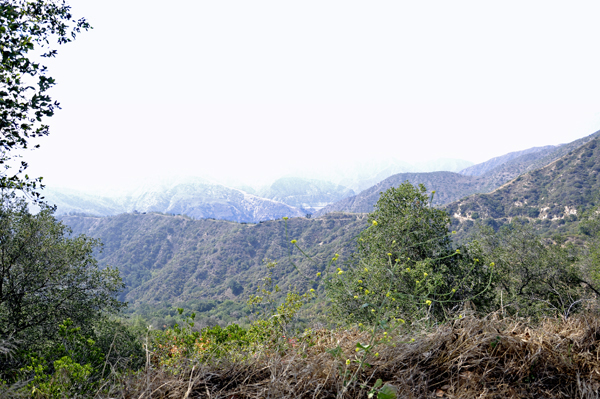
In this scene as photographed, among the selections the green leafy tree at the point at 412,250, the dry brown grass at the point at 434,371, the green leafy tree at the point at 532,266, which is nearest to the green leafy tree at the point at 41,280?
the dry brown grass at the point at 434,371

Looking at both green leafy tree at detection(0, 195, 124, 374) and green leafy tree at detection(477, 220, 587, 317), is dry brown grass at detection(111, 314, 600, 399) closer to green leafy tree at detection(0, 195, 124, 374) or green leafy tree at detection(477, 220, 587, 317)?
green leafy tree at detection(0, 195, 124, 374)

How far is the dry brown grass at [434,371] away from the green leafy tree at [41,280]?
8468 mm

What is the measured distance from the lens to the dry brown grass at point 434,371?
228cm

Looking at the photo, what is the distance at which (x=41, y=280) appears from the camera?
946cm

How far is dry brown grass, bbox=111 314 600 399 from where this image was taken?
2.28 metres

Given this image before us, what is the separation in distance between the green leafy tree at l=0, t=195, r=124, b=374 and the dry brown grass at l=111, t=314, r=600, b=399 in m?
8.47

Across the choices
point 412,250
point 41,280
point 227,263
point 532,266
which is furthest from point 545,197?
point 227,263

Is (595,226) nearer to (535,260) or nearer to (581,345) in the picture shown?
(535,260)

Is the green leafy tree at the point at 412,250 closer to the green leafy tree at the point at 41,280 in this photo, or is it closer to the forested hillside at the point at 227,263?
the green leafy tree at the point at 41,280

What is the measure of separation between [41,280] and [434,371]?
12.0 m

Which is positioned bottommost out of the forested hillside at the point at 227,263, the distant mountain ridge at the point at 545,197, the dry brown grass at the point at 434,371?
the forested hillside at the point at 227,263

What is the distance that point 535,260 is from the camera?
19422 mm

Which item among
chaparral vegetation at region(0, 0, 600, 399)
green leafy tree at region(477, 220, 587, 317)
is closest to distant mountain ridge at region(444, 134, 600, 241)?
green leafy tree at region(477, 220, 587, 317)

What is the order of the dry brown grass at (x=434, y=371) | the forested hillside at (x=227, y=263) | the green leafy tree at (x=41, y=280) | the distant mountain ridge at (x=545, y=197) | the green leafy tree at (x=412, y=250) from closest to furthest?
the dry brown grass at (x=434, y=371)
the green leafy tree at (x=41, y=280)
the green leafy tree at (x=412, y=250)
the distant mountain ridge at (x=545, y=197)
the forested hillside at (x=227, y=263)
